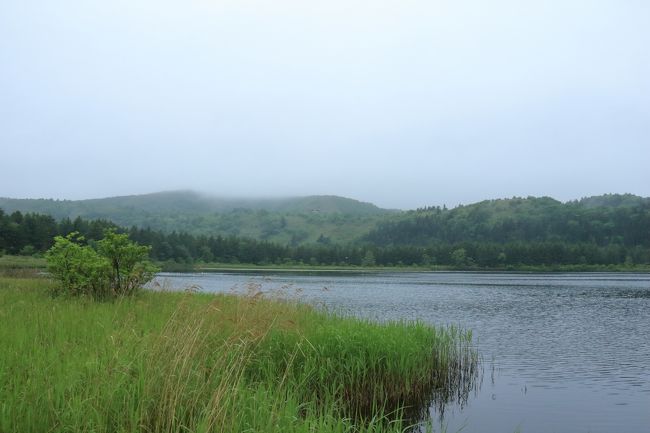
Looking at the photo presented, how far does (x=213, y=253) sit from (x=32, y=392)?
Answer: 641ft

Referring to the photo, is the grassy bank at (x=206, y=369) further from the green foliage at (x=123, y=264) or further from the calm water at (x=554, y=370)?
the calm water at (x=554, y=370)

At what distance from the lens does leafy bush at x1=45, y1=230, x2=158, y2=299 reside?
70.1 feet

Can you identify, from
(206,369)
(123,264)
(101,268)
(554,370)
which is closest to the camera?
(206,369)

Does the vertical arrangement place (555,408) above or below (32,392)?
below

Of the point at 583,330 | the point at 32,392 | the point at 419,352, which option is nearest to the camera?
the point at 32,392

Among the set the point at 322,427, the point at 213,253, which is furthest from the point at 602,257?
the point at 322,427

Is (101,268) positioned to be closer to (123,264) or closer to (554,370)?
(123,264)

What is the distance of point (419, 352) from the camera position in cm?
1750

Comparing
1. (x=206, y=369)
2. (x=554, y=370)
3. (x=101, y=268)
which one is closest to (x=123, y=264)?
(x=101, y=268)

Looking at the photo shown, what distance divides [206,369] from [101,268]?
1400 cm

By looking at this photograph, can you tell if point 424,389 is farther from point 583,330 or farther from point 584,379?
point 583,330

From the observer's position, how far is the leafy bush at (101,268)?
21359 millimetres

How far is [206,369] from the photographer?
9.36m

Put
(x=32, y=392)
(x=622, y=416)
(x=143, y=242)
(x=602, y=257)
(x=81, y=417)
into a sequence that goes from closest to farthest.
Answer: (x=81, y=417)
(x=32, y=392)
(x=622, y=416)
(x=143, y=242)
(x=602, y=257)
